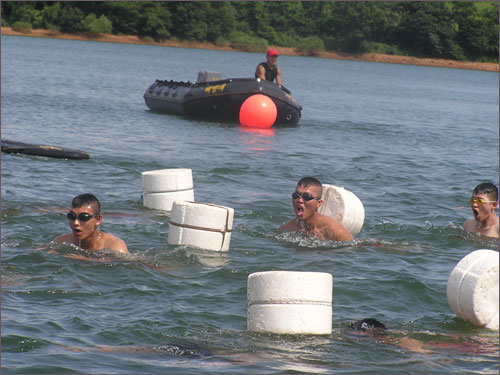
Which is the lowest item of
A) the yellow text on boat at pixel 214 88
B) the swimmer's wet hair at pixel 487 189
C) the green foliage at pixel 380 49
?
the swimmer's wet hair at pixel 487 189

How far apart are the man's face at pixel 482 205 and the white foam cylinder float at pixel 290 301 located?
472cm

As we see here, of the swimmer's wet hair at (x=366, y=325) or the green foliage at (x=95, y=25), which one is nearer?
the swimmer's wet hair at (x=366, y=325)

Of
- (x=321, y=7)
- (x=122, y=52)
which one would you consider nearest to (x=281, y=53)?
(x=321, y=7)

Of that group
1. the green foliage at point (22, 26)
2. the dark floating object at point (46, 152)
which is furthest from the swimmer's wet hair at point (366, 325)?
the green foliage at point (22, 26)

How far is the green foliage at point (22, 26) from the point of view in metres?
88.4

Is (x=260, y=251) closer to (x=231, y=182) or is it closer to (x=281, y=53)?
(x=231, y=182)

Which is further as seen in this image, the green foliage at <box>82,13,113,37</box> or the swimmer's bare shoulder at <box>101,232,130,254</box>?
the green foliage at <box>82,13,113,37</box>

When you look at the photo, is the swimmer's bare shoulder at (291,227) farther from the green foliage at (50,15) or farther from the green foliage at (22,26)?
the green foliage at (50,15)

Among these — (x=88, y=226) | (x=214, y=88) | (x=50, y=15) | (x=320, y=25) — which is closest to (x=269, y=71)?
(x=214, y=88)

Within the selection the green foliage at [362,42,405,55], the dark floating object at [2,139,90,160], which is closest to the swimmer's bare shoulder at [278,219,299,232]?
the dark floating object at [2,139,90,160]

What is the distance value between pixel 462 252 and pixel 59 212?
6374 mm

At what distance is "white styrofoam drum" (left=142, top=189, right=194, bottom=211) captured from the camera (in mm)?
13334

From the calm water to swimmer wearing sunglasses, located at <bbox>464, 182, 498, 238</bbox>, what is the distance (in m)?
0.24

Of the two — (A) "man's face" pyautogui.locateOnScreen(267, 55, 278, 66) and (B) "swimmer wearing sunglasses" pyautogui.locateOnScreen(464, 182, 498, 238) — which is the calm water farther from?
(A) "man's face" pyautogui.locateOnScreen(267, 55, 278, 66)
